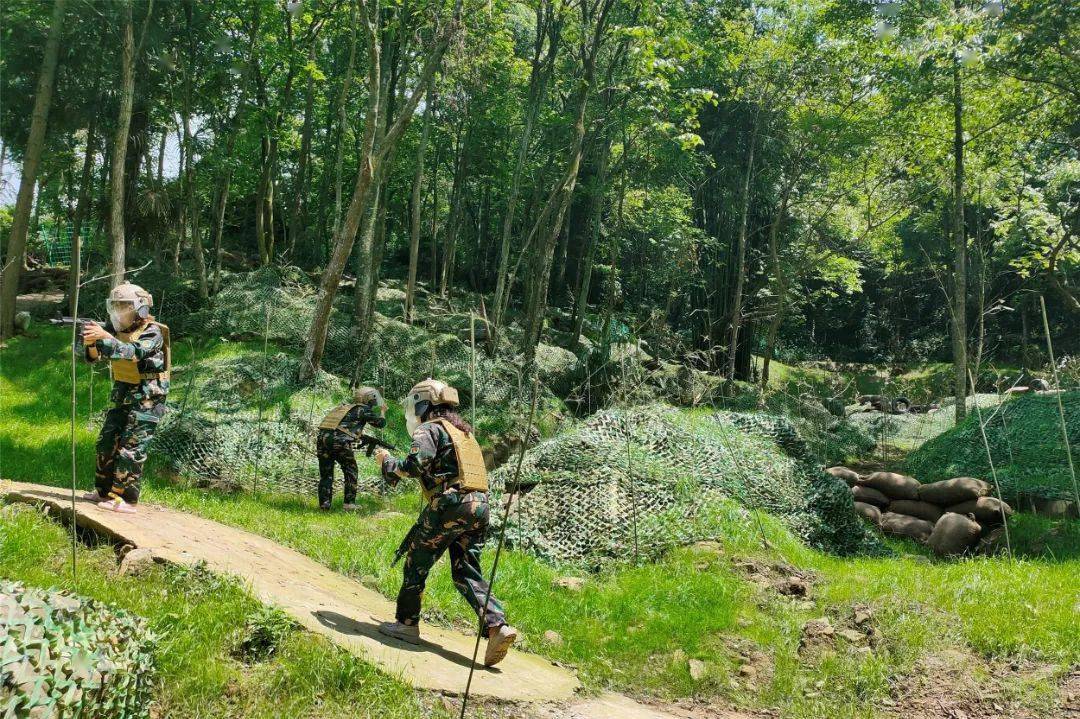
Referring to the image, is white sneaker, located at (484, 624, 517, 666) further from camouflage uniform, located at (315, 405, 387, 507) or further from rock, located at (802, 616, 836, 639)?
camouflage uniform, located at (315, 405, 387, 507)

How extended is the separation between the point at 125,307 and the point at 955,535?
1013cm

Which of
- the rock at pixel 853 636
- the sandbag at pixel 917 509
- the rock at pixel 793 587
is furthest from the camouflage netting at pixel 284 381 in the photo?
the sandbag at pixel 917 509

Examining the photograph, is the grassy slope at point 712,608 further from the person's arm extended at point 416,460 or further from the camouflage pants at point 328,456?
the person's arm extended at point 416,460

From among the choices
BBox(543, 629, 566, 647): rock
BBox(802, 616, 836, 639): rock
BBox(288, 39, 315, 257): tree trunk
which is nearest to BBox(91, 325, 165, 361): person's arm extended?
BBox(543, 629, 566, 647): rock

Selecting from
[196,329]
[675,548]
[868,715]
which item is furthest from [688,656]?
[196,329]

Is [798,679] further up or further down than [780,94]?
further down

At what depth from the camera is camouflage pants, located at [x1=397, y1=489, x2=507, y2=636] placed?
17.0ft

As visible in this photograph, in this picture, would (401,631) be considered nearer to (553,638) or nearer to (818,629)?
(553,638)

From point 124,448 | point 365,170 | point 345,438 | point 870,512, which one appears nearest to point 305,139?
point 365,170

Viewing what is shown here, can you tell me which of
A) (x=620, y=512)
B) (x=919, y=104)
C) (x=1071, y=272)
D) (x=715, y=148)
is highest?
(x=715, y=148)

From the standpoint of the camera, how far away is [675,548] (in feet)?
27.6

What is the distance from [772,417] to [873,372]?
2734 centimetres

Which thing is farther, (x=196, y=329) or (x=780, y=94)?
(x=780, y=94)

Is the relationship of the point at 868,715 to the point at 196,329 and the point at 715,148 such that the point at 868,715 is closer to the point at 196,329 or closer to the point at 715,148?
the point at 196,329
